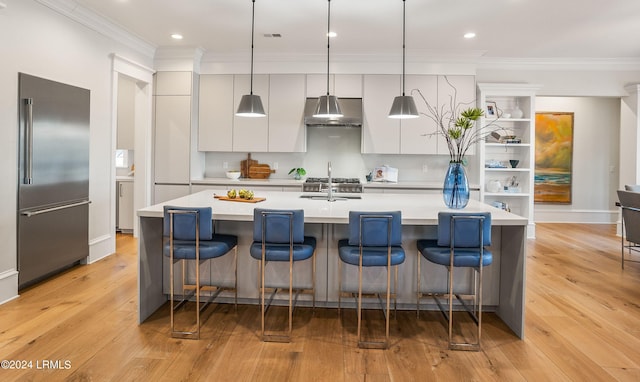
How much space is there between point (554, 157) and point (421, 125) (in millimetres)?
3612

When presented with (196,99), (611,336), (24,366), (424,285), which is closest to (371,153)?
(196,99)

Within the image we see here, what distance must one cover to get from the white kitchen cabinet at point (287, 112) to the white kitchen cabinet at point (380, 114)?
890 mm

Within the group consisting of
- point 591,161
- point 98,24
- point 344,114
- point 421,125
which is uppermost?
point 98,24

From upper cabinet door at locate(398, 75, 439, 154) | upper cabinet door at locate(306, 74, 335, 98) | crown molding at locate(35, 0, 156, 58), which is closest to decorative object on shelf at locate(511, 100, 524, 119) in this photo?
upper cabinet door at locate(398, 75, 439, 154)

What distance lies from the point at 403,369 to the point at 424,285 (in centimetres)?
89

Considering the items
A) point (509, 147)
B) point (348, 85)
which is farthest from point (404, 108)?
point (509, 147)

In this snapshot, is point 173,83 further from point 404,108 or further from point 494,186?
point 494,186

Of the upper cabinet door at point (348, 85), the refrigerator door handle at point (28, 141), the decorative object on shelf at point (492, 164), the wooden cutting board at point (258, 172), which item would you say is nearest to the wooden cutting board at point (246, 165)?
the wooden cutting board at point (258, 172)

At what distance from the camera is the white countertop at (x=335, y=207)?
267cm

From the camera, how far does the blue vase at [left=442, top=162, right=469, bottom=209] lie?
3016mm

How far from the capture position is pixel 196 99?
5.76 m

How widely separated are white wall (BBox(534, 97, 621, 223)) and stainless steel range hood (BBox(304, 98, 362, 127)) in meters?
4.23

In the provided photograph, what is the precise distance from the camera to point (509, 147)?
6383 mm

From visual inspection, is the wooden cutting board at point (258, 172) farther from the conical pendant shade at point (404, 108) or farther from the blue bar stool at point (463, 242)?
the blue bar stool at point (463, 242)
